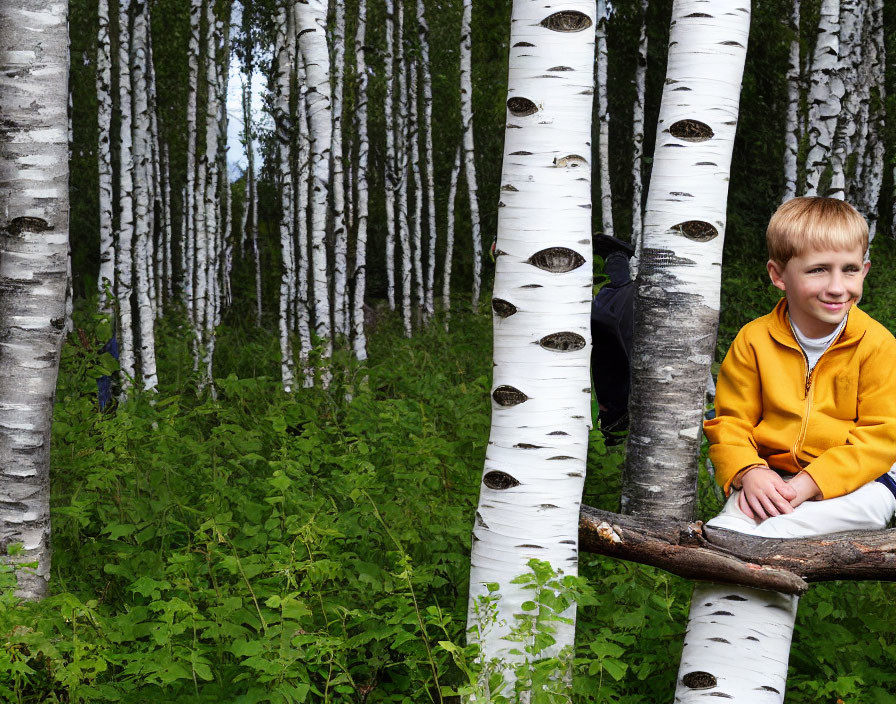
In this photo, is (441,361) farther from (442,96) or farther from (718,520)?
(442,96)

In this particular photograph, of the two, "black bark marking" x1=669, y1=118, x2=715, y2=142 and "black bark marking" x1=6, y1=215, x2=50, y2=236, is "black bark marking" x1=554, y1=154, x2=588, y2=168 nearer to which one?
"black bark marking" x1=669, y1=118, x2=715, y2=142

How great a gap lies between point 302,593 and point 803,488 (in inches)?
72.6

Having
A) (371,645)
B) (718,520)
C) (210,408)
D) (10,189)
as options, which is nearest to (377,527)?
(371,645)

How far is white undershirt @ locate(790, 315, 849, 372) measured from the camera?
254 centimetres

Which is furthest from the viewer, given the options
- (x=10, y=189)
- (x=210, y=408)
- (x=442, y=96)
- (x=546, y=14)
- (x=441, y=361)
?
(x=442, y=96)

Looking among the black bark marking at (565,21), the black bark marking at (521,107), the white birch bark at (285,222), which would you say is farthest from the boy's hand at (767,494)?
the white birch bark at (285,222)

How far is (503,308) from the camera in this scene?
2426 mm

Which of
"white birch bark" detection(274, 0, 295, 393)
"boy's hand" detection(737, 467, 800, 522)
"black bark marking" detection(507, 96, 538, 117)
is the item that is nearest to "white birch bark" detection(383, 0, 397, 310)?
"white birch bark" detection(274, 0, 295, 393)

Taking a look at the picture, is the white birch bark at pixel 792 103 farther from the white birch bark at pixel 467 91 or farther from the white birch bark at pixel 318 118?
the white birch bark at pixel 318 118

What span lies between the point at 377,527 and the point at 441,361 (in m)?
5.78

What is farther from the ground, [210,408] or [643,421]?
[643,421]

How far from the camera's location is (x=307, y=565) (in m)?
→ 2.57

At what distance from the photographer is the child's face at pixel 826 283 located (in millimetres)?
2475

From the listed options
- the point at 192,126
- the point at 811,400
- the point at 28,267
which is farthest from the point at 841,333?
the point at 192,126
